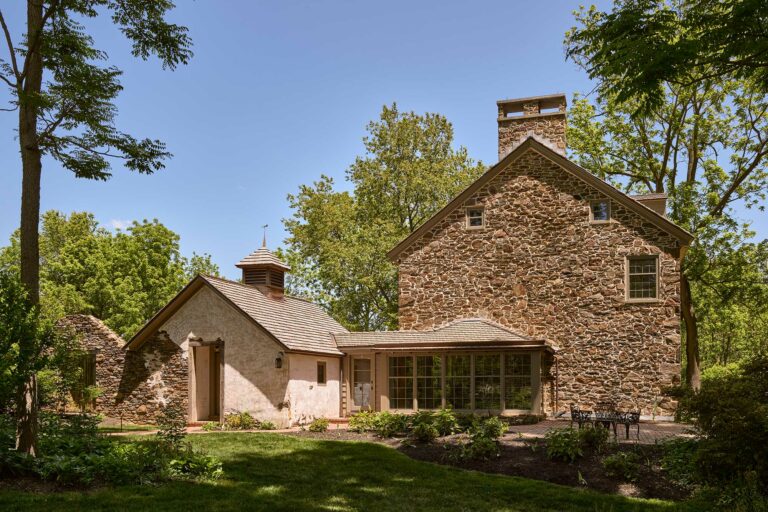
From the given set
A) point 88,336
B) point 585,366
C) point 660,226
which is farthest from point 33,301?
point 660,226

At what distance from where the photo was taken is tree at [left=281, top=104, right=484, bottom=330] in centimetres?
3256

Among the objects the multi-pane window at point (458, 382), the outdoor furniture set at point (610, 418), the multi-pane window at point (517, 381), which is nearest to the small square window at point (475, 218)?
the multi-pane window at point (458, 382)

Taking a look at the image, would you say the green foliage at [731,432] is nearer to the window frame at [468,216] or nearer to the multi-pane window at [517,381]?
the multi-pane window at [517,381]

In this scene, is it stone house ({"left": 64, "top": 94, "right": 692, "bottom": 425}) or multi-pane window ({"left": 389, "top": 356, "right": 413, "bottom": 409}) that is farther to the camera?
multi-pane window ({"left": 389, "top": 356, "right": 413, "bottom": 409})

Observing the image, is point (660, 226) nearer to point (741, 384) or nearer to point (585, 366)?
point (585, 366)

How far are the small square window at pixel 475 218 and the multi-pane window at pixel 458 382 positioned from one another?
4.80 metres

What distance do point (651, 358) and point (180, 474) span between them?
15168 mm

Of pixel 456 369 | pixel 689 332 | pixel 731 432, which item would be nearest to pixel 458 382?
pixel 456 369

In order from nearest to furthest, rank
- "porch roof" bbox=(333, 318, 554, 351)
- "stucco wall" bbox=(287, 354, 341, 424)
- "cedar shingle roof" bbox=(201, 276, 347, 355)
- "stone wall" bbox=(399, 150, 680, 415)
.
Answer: "stucco wall" bbox=(287, 354, 341, 424)
"cedar shingle roof" bbox=(201, 276, 347, 355)
"porch roof" bbox=(333, 318, 554, 351)
"stone wall" bbox=(399, 150, 680, 415)

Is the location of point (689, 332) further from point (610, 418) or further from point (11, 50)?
point (11, 50)

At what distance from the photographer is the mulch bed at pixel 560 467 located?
1078 cm

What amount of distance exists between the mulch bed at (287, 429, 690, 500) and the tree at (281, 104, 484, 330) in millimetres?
17599

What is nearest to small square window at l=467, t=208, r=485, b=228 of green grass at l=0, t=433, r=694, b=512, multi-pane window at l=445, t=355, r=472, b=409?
multi-pane window at l=445, t=355, r=472, b=409

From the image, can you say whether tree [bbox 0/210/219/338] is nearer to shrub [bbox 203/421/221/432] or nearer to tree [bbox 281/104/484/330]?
tree [bbox 281/104/484/330]
